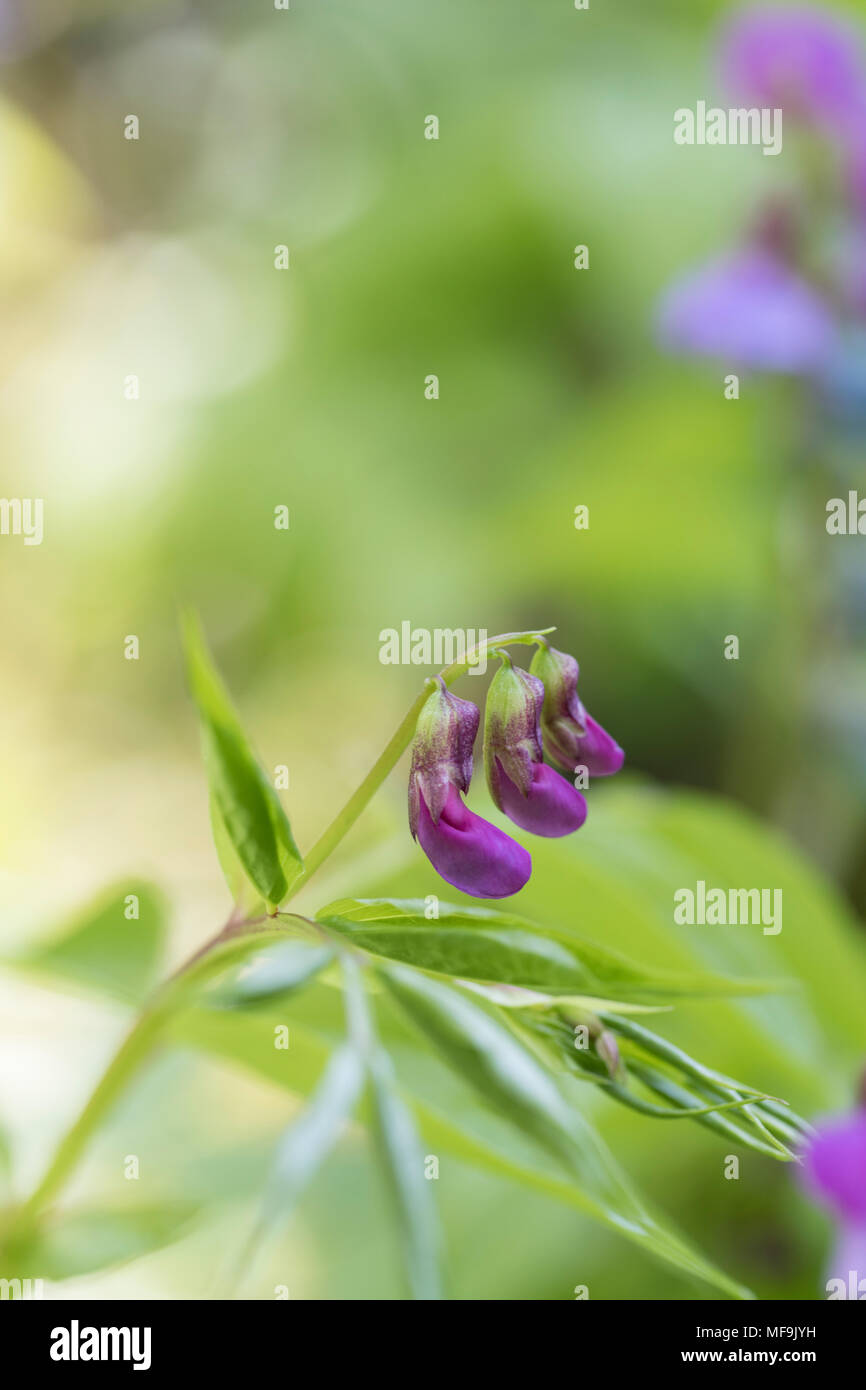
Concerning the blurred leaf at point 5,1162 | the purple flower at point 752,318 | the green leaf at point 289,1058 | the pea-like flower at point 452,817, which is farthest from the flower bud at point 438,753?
the purple flower at point 752,318

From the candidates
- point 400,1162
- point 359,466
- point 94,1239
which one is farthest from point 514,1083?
point 359,466

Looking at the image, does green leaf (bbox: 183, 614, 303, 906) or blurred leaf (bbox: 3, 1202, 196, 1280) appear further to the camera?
blurred leaf (bbox: 3, 1202, 196, 1280)

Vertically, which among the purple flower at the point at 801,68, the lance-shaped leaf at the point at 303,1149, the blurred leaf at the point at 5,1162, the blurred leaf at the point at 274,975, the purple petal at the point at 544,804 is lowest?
the blurred leaf at the point at 5,1162

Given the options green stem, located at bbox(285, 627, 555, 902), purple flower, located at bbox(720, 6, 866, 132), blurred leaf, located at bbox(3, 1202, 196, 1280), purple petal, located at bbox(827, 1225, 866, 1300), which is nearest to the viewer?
green stem, located at bbox(285, 627, 555, 902)

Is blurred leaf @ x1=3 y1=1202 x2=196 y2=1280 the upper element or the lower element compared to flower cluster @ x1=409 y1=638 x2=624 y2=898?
lower

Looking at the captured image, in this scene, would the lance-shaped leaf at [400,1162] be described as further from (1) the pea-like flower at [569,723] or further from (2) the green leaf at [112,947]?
(2) the green leaf at [112,947]

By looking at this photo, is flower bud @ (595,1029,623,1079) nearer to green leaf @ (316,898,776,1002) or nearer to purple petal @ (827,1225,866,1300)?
green leaf @ (316,898,776,1002)

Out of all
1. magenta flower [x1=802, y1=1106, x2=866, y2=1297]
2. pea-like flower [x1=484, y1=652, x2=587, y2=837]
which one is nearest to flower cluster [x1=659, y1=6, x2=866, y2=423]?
magenta flower [x1=802, y1=1106, x2=866, y2=1297]

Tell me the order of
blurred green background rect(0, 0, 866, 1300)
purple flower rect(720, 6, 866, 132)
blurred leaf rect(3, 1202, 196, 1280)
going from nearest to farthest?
1. blurred leaf rect(3, 1202, 196, 1280)
2. blurred green background rect(0, 0, 866, 1300)
3. purple flower rect(720, 6, 866, 132)
